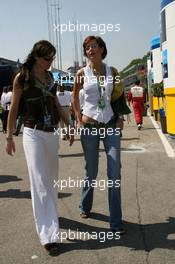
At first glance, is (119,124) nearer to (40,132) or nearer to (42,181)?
(40,132)

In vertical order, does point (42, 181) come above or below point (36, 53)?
below

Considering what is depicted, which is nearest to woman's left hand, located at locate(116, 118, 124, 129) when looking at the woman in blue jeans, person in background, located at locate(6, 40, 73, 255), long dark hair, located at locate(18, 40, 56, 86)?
the woman in blue jeans

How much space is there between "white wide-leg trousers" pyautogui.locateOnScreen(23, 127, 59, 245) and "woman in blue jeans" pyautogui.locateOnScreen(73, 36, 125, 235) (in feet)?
2.06

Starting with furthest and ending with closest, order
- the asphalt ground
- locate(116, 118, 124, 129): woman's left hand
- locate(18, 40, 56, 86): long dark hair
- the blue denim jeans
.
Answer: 1. locate(116, 118, 124, 129): woman's left hand
2. the blue denim jeans
3. locate(18, 40, 56, 86): long dark hair
4. the asphalt ground

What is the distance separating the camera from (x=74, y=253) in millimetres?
4598

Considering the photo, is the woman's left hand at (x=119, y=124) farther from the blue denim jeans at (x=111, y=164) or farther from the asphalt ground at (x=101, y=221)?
the asphalt ground at (x=101, y=221)

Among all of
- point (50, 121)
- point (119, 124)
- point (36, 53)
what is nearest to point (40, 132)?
point (50, 121)

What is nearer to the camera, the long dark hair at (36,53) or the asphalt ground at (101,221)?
the asphalt ground at (101,221)

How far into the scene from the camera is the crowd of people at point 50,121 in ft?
15.3

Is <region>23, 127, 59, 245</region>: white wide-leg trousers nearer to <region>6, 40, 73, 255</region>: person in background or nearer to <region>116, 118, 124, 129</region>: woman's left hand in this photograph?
<region>6, 40, 73, 255</region>: person in background

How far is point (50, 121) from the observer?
4754 mm

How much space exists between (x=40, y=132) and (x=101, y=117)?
78 centimetres

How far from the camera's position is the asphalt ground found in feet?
14.8

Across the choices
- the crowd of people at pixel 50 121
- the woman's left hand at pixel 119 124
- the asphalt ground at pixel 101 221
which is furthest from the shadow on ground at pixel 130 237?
the woman's left hand at pixel 119 124
